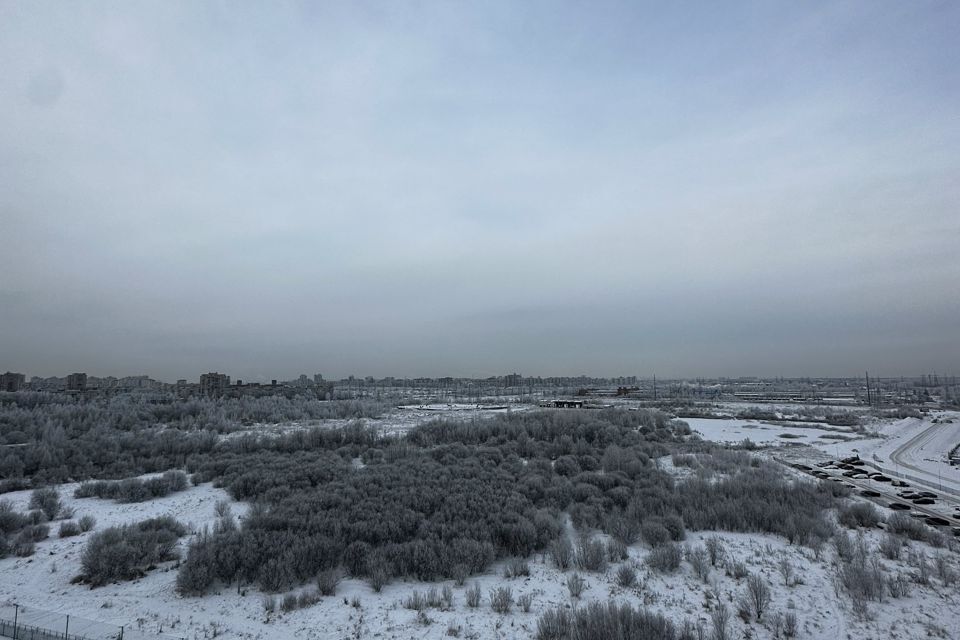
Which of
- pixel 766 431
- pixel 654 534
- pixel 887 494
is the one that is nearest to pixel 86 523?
pixel 654 534

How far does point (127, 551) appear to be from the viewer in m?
9.68

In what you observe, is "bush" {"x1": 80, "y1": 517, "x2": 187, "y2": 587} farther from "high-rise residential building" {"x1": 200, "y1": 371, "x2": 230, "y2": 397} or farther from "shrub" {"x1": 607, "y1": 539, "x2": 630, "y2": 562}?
"high-rise residential building" {"x1": 200, "y1": 371, "x2": 230, "y2": 397}

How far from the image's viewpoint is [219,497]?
15.0m

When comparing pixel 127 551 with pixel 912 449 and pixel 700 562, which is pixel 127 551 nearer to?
pixel 700 562

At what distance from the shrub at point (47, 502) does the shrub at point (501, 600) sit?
41.3 ft

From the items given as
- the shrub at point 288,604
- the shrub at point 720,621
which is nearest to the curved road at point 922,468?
the shrub at point 720,621

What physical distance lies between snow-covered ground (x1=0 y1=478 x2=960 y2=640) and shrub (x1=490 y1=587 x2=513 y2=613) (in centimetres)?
13

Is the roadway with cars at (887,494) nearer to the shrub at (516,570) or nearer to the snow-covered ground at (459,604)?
the snow-covered ground at (459,604)

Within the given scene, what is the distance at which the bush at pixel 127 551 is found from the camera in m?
9.30

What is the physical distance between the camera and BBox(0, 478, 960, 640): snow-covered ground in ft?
24.7

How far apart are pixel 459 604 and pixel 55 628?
20.8 feet

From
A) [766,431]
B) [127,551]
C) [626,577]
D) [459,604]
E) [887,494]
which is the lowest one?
[766,431]

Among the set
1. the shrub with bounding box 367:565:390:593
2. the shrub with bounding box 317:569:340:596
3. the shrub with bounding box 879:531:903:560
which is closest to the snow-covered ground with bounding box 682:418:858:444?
the shrub with bounding box 879:531:903:560

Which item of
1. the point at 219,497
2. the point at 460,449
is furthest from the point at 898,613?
the point at 219,497
